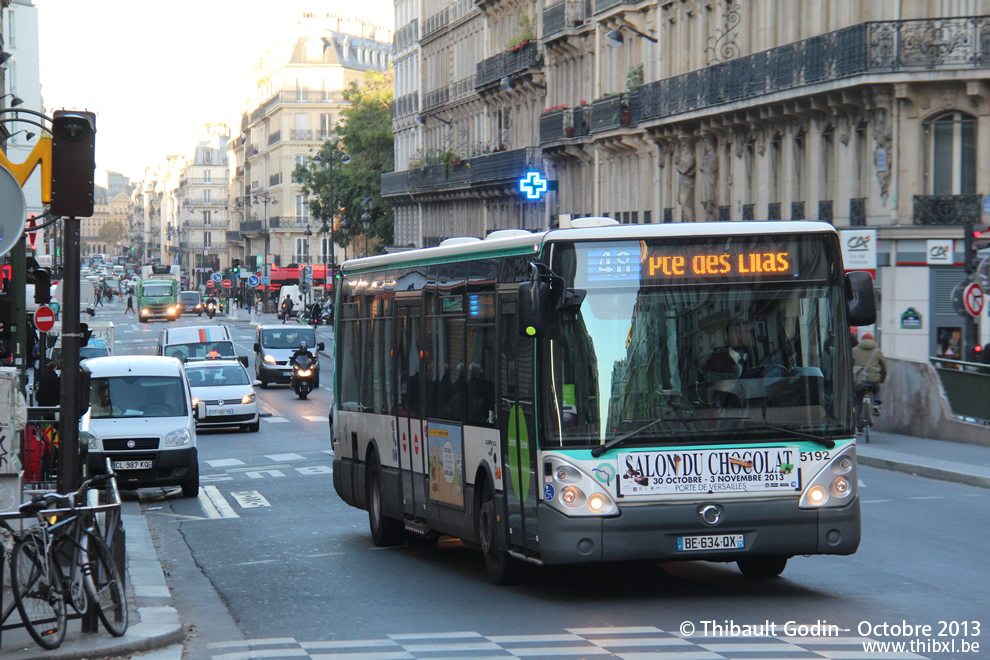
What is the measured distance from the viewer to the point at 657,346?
11375 mm

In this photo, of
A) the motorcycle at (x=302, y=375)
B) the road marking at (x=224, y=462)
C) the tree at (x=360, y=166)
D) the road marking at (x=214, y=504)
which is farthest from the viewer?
the tree at (x=360, y=166)

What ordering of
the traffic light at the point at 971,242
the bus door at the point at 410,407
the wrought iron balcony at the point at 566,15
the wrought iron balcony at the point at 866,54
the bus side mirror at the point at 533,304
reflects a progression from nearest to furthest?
1. the bus side mirror at the point at 533,304
2. the bus door at the point at 410,407
3. the traffic light at the point at 971,242
4. the wrought iron balcony at the point at 866,54
5. the wrought iron balcony at the point at 566,15

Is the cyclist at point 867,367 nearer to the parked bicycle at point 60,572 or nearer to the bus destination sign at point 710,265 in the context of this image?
the bus destination sign at point 710,265

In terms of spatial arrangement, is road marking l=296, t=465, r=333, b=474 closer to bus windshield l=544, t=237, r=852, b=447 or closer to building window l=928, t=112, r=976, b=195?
bus windshield l=544, t=237, r=852, b=447

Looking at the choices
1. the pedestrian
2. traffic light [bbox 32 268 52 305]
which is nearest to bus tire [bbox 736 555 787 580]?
traffic light [bbox 32 268 52 305]

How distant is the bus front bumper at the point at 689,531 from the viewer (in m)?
11.1

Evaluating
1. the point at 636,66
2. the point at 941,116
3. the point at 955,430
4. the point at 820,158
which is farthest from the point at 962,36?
the point at 636,66

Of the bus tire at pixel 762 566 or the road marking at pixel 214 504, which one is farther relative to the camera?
the road marking at pixel 214 504

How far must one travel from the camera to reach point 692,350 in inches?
448

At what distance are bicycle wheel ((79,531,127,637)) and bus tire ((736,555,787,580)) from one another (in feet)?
16.1

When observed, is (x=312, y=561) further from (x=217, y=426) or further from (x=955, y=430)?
(x=217, y=426)

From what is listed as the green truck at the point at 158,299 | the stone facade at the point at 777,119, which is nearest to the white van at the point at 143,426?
the stone facade at the point at 777,119

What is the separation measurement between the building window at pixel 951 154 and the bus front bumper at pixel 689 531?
24847 millimetres

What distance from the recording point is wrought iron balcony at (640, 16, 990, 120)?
3419cm
